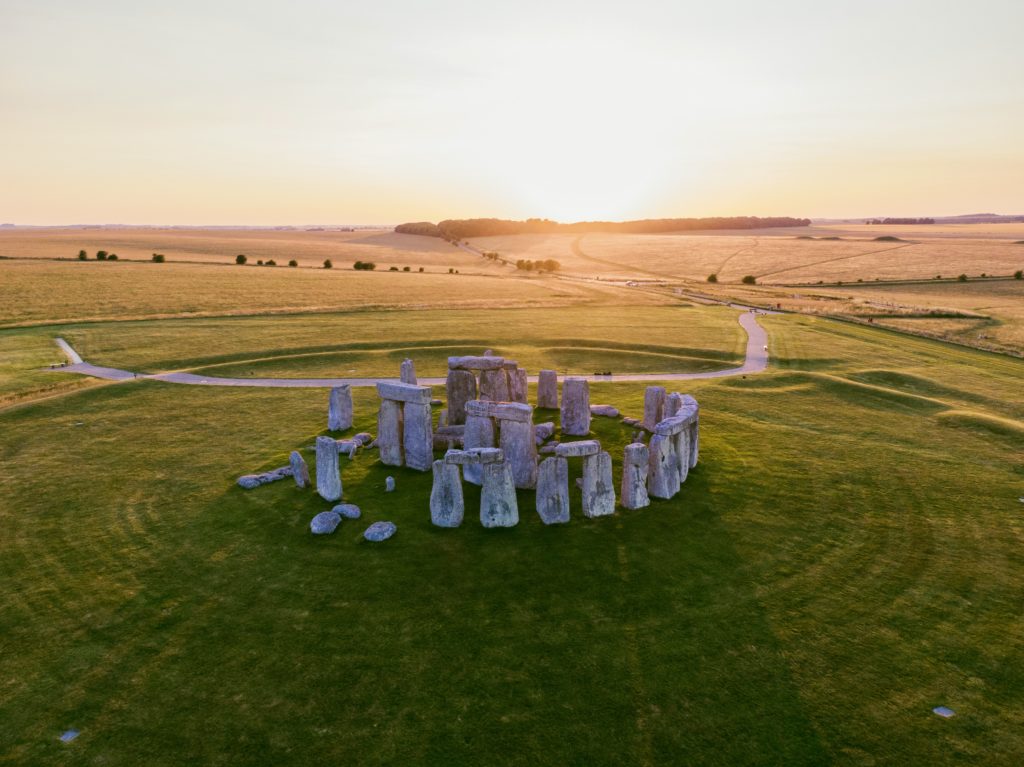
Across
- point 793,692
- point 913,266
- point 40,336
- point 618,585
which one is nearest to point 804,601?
point 793,692

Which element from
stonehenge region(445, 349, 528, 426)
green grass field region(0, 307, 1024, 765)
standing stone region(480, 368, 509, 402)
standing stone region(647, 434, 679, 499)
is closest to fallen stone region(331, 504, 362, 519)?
green grass field region(0, 307, 1024, 765)

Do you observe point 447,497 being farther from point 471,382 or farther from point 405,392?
point 471,382

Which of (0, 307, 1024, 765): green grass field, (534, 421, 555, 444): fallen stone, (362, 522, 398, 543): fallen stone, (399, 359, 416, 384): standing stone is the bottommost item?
(0, 307, 1024, 765): green grass field

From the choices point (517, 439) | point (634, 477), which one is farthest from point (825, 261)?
point (634, 477)

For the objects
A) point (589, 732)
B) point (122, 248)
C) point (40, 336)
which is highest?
point (122, 248)

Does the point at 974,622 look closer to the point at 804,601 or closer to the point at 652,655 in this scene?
the point at 804,601

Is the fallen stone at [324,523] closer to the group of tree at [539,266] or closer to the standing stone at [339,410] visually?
the standing stone at [339,410]

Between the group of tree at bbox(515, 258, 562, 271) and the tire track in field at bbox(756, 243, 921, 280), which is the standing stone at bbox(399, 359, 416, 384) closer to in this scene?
the tire track in field at bbox(756, 243, 921, 280)
